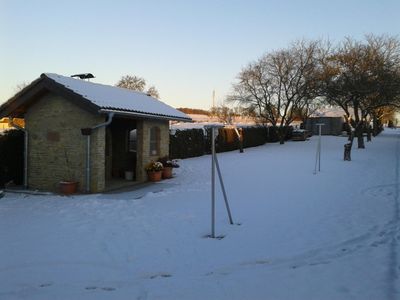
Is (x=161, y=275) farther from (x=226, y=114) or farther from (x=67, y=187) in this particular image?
(x=226, y=114)

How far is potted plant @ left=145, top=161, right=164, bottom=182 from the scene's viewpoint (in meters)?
13.9

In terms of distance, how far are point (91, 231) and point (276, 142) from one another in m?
31.9

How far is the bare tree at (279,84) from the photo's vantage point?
3231 cm

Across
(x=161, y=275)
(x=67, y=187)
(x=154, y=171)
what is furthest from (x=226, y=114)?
(x=161, y=275)

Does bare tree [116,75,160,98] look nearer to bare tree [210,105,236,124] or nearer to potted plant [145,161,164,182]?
bare tree [210,105,236,124]

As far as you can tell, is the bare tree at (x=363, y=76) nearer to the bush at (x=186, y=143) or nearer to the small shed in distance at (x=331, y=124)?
the bush at (x=186, y=143)

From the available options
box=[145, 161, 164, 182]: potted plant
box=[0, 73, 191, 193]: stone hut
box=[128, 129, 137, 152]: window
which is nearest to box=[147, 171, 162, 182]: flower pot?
box=[145, 161, 164, 182]: potted plant

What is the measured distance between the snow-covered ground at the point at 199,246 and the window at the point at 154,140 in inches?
136

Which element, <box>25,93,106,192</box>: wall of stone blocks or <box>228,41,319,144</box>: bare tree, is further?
<box>228,41,319,144</box>: bare tree

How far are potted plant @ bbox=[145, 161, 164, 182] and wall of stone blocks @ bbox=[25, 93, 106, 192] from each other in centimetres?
262

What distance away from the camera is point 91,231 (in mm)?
7121

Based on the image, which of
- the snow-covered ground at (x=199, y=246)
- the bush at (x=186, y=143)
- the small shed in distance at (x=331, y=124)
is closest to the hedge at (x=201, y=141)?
the bush at (x=186, y=143)

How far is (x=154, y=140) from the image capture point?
14820 millimetres

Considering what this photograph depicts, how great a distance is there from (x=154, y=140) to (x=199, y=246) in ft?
29.3
